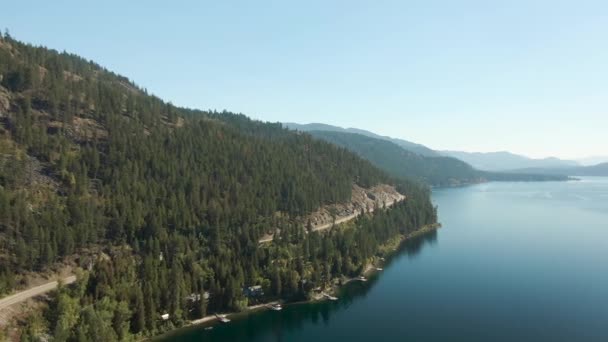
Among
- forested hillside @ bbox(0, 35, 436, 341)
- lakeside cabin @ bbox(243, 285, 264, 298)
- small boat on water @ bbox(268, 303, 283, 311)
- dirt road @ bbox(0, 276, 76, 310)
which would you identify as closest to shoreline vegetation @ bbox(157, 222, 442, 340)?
small boat on water @ bbox(268, 303, 283, 311)

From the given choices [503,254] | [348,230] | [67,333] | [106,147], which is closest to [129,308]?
[67,333]

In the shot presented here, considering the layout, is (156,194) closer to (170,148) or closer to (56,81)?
(170,148)

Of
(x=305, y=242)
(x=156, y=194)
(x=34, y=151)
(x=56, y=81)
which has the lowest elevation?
(x=305, y=242)

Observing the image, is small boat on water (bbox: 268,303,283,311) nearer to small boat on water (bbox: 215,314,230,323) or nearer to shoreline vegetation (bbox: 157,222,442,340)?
shoreline vegetation (bbox: 157,222,442,340)

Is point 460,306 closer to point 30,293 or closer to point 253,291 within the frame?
point 253,291

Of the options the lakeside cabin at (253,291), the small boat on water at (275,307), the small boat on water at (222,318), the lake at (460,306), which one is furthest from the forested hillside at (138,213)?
the lake at (460,306)

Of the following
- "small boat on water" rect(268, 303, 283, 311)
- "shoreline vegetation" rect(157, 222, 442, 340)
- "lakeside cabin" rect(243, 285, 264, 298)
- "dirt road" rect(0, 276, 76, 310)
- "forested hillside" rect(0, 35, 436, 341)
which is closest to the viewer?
"dirt road" rect(0, 276, 76, 310)

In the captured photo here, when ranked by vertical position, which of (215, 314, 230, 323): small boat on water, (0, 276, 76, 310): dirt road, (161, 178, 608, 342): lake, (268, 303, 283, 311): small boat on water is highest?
(0, 276, 76, 310): dirt road

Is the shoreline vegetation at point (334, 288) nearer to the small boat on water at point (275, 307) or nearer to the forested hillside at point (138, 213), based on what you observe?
the small boat on water at point (275, 307)

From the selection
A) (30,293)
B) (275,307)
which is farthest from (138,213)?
(275,307)
